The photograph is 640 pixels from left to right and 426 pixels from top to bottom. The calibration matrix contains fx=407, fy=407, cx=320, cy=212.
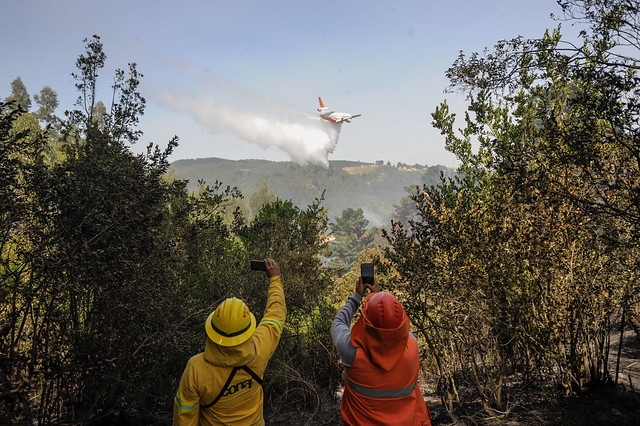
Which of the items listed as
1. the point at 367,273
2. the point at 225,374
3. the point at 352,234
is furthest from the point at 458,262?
the point at 352,234

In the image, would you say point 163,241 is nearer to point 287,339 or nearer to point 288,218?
point 287,339

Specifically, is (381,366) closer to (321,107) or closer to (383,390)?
(383,390)

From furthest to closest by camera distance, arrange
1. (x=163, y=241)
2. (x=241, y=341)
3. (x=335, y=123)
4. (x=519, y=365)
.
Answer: (x=335, y=123)
(x=519, y=365)
(x=163, y=241)
(x=241, y=341)


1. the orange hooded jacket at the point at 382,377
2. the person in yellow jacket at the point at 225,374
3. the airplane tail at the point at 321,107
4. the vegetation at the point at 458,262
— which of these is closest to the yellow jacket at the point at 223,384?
the person in yellow jacket at the point at 225,374

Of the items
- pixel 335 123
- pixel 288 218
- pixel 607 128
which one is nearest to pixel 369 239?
pixel 335 123

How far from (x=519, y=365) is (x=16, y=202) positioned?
8262 millimetres

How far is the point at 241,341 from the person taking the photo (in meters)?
2.48

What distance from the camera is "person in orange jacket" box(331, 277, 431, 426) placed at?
2.27 meters

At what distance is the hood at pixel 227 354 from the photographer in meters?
2.47

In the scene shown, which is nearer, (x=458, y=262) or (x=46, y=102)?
(x=458, y=262)

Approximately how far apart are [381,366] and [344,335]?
0.30 meters

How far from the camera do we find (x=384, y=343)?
2318 millimetres

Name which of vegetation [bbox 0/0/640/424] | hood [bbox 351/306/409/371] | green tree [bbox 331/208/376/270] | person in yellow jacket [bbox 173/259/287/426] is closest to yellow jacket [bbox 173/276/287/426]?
person in yellow jacket [bbox 173/259/287/426]

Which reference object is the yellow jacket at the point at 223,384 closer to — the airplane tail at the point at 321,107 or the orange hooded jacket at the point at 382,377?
the orange hooded jacket at the point at 382,377
